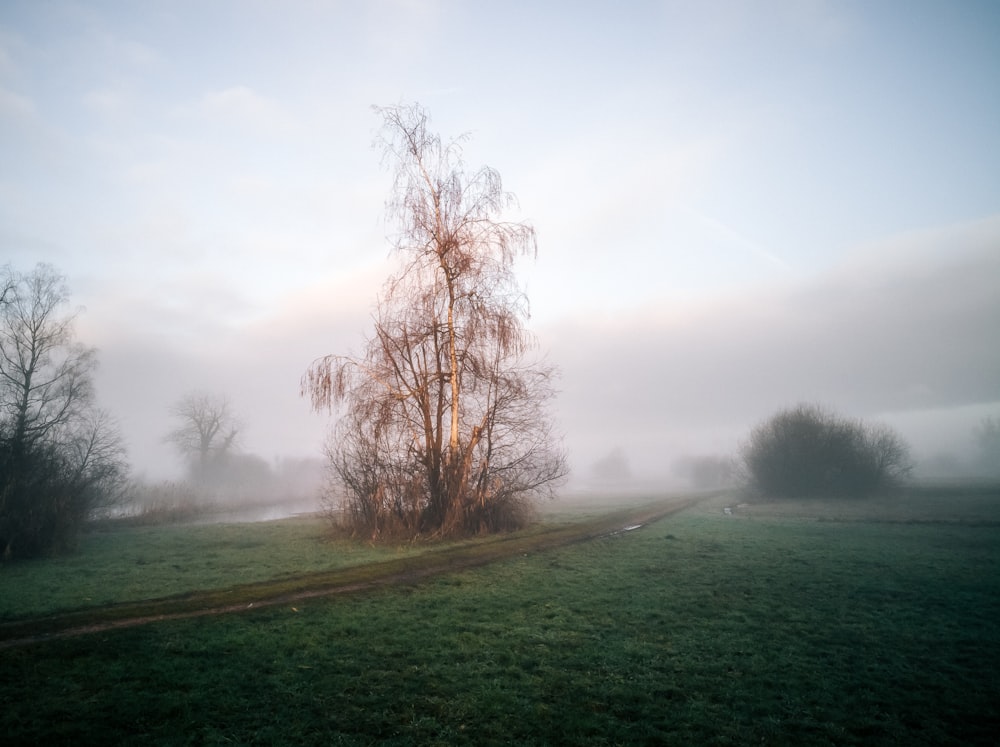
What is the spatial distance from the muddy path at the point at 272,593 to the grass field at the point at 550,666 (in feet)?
1.77

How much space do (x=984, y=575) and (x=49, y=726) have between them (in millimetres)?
16374

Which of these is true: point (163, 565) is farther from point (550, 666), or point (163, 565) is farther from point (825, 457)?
point (825, 457)

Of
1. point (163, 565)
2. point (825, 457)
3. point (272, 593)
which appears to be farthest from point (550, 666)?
point (825, 457)

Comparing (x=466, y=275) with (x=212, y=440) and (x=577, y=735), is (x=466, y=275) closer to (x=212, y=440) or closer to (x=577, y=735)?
(x=577, y=735)

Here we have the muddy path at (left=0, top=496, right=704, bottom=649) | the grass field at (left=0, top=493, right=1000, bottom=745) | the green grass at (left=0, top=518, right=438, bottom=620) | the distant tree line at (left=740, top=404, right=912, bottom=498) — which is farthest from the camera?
the distant tree line at (left=740, top=404, right=912, bottom=498)

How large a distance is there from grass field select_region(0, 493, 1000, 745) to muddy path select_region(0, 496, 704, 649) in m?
0.54

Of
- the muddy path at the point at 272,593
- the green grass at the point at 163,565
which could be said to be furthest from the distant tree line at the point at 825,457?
the green grass at the point at 163,565

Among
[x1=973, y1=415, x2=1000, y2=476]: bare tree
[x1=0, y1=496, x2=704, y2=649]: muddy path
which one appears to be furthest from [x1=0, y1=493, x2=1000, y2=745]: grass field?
[x1=973, y1=415, x2=1000, y2=476]: bare tree

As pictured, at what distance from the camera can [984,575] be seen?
36.0 feet

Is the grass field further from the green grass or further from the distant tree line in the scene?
A: the distant tree line

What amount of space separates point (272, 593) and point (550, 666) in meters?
6.32

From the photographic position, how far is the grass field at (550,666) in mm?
4566

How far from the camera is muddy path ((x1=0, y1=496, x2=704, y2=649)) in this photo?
7.38 metres

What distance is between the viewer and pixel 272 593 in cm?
970
